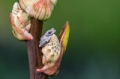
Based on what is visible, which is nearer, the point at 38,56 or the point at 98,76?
the point at 38,56

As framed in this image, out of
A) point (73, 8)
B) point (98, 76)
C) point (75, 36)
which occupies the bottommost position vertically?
point (98, 76)

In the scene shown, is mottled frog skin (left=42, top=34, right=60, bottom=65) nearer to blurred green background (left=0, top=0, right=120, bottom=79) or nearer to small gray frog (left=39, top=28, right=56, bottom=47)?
small gray frog (left=39, top=28, right=56, bottom=47)

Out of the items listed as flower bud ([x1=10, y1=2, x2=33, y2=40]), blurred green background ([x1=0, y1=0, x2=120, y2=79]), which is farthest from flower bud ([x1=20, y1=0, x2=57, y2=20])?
blurred green background ([x1=0, y1=0, x2=120, y2=79])

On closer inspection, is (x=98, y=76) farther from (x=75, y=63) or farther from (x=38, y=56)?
(x=38, y=56)

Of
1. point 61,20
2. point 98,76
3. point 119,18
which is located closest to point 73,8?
point 61,20

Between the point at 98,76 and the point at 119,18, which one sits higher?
the point at 119,18

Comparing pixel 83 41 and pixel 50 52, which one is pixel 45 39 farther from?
pixel 83 41
